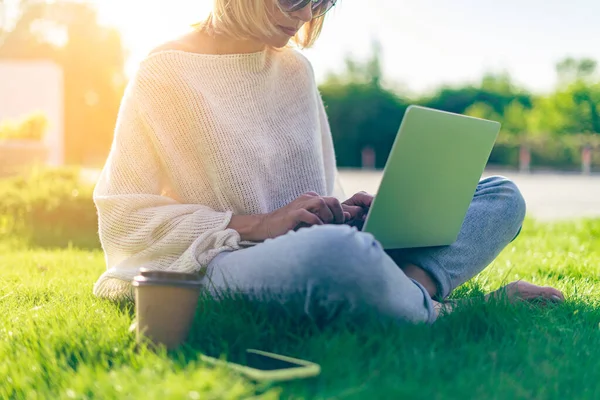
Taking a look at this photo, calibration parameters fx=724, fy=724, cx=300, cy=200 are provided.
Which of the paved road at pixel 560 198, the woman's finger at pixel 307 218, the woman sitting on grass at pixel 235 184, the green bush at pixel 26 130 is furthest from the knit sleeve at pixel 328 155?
the green bush at pixel 26 130

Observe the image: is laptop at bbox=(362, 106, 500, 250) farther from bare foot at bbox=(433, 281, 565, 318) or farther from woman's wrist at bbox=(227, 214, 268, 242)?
woman's wrist at bbox=(227, 214, 268, 242)

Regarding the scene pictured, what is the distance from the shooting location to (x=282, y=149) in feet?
7.89

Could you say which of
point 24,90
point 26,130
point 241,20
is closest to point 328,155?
point 241,20

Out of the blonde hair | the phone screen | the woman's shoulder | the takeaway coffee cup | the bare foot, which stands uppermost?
the blonde hair

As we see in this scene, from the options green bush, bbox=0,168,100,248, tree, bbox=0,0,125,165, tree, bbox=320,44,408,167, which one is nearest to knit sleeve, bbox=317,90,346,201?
green bush, bbox=0,168,100,248

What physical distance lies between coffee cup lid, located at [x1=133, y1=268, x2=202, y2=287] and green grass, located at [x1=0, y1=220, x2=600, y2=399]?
0.16 m

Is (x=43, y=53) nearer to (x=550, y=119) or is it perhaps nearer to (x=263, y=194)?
(x=550, y=119)

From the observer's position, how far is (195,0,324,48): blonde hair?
2.23 m

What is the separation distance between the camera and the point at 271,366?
1626 millimetres

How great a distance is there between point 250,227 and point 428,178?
20.9 inches

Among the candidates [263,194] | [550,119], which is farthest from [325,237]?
[550,119]

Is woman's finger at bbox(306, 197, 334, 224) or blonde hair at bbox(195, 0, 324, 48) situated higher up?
blonde hair at bbox(195, 0, 324, 48)

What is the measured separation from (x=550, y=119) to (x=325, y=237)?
22.5 metres

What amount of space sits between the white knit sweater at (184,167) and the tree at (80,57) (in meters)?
27.2
